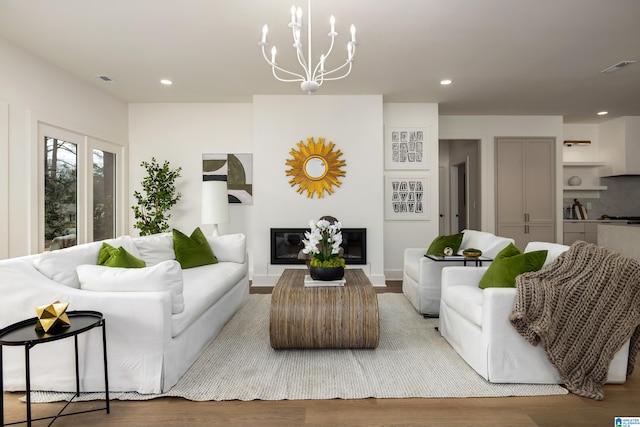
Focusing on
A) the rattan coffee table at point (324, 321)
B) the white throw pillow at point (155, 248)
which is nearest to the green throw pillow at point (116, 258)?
the white throw pillow at point (155, 248)

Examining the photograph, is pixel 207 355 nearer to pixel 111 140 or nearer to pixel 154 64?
pixel 154 64

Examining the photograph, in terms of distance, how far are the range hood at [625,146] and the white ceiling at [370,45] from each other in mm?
1342

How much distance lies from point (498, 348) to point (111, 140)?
5259 mm

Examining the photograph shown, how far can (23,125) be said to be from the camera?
3750 millimetres

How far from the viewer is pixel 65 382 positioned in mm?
2145

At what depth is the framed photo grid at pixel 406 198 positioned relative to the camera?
565 centimetres

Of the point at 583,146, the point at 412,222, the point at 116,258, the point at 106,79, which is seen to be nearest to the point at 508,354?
the point at 116,258

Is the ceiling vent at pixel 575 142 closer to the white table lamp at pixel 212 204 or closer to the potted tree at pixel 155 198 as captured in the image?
the white table lamp at pixel 212 204

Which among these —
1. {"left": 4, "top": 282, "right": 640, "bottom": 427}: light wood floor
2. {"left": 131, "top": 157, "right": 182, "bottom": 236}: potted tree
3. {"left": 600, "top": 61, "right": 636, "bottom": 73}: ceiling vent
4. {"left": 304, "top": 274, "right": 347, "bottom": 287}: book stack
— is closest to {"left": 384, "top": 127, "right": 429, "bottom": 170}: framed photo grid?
{"left": 600, "top": 61, "right": 636, "bottom": 73}: ceiling vent

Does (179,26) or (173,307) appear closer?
(173,307)

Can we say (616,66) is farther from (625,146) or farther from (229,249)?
(229,249)

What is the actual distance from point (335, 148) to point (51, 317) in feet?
13.3

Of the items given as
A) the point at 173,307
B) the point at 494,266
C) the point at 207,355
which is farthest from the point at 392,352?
the point at 173,307

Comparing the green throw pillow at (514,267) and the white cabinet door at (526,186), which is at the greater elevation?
the white cabinet door at (526,186)
